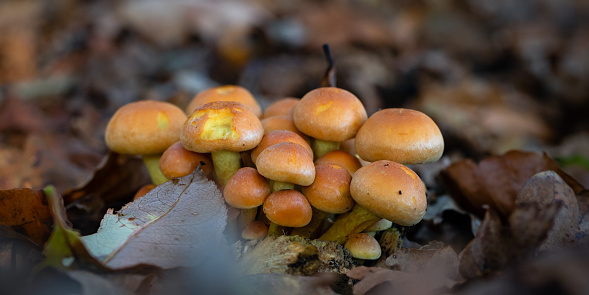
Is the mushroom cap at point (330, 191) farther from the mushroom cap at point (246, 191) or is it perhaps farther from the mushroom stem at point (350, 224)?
the mushroom cap at point (246, 191)

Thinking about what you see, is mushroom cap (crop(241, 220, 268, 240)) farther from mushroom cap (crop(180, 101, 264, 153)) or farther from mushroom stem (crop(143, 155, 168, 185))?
mushroom stem (crop(143, 155, 168, 185))

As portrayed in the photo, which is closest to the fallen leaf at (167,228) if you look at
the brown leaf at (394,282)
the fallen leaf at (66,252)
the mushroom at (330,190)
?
the fallen leaf at (66,252)

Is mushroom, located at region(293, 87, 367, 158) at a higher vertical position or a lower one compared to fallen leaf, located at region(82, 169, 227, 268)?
higher

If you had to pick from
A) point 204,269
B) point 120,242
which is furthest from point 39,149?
point 204,269

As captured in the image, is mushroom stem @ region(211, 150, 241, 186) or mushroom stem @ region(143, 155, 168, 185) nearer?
mushroom stem @ region(211, 150, 241, 186)

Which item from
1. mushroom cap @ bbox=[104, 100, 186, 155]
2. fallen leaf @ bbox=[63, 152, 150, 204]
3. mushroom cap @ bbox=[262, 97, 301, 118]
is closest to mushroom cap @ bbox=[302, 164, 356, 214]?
mushroom cap @ bbox=[262, 97, 301, 118]

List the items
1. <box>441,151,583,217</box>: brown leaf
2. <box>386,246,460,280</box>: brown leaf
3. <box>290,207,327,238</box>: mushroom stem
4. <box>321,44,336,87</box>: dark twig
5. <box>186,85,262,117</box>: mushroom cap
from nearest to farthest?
1. <box>386,246,460,280</box>: brown leaf
2. <box>290,207,327,238</box>: mushroom stem
3. <box>186,85,262,117</box>: mushroom cap
4. <box>441,151,583,217</box>: brown leaf
5. <box>321,44,336,87</box>: dark twig

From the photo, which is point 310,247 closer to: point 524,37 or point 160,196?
point 160,196

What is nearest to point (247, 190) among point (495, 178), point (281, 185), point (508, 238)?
point (281, 185)
